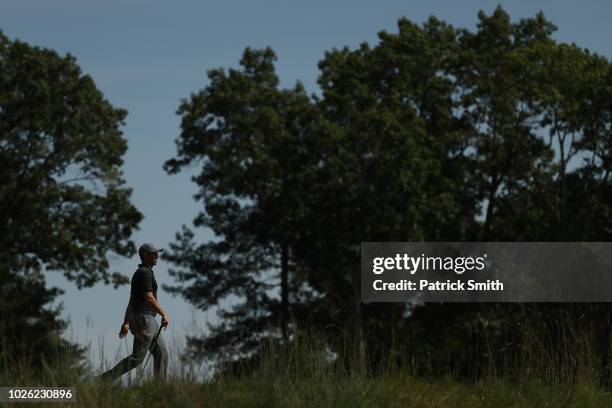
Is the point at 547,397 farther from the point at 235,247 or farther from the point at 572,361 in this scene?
the point at 235,247

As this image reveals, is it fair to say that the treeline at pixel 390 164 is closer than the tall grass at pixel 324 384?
No

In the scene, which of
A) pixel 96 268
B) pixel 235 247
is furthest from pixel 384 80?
pixel 96 268

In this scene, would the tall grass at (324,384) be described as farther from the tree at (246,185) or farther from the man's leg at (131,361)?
the tree at (246,185)

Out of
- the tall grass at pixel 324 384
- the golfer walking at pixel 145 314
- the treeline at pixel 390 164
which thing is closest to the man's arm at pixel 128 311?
the golfer walking at pixel 145 314

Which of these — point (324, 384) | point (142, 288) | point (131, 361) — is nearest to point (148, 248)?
point (142, 288)

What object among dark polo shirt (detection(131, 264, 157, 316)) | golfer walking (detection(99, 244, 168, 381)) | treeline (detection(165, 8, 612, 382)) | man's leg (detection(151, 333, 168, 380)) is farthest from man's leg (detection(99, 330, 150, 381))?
treeline (detection(165, 8, 612, 382))

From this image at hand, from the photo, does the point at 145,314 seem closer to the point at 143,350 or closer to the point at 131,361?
the point at 143,350

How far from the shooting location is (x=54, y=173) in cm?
4147

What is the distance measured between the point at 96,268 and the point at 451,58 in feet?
54.3

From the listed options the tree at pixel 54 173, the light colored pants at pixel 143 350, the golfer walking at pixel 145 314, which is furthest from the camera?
the tree at pixel 54 173

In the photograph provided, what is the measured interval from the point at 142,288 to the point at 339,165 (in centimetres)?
2892

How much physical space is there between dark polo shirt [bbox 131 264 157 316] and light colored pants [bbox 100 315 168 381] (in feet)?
0.31

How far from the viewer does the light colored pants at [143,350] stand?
10969 mm

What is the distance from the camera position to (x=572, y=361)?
12031 millimetres
